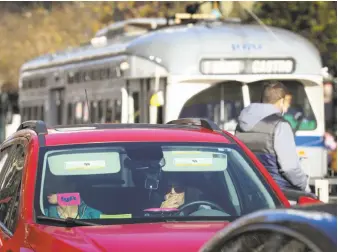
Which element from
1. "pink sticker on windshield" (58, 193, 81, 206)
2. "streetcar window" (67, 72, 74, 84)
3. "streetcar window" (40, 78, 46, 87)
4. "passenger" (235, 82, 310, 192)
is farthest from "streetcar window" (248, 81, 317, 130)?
"pink sticker on windshield" (58, 193, 81, 206)

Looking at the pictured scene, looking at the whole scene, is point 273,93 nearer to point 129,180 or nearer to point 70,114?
point 129,180

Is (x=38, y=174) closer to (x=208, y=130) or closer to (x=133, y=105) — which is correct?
(x=208, y=130)

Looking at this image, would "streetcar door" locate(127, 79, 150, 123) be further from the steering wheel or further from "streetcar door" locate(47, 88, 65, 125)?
the steering wheel

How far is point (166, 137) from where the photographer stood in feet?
24.2

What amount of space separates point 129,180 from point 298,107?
497 inches

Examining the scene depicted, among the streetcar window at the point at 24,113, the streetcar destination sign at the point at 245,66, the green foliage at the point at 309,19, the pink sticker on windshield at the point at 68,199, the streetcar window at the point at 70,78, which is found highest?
the green foliage at the point at 309,19

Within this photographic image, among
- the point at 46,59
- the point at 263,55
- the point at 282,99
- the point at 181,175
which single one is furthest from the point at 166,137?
the point at 46,59

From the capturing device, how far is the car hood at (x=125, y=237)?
19.3ft

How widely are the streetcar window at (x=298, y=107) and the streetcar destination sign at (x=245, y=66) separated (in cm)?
24

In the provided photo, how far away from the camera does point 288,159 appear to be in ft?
32.7

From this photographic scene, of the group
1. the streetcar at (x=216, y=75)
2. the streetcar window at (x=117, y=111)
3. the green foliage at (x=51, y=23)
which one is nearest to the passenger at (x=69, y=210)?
the streetcar at (x=216, y=75)

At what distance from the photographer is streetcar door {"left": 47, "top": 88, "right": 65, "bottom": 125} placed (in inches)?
981

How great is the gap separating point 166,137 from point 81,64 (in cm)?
1664

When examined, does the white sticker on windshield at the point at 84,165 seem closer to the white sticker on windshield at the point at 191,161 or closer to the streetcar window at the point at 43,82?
the white sticker on windshield at the point at 191,161
